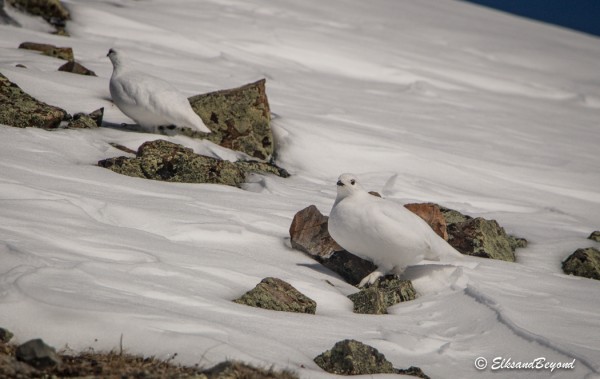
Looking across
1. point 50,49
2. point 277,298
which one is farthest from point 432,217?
point 50,49

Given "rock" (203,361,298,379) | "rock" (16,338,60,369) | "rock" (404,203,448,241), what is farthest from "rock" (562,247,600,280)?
"rock" (16,338,60,369)

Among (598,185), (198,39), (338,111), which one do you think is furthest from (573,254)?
(198,39)

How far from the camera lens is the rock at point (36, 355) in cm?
261

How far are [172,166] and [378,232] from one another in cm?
190

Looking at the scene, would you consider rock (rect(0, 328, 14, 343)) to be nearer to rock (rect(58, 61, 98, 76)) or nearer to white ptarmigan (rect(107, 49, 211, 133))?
white ptarmigan (rect(107, 49, 211, 133))

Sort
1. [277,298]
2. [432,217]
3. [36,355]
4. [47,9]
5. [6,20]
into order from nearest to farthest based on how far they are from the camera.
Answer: [36,355]
[277,298]
[432,217]
[6,20]
[47,9]

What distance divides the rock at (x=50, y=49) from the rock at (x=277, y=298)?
583 centimetres

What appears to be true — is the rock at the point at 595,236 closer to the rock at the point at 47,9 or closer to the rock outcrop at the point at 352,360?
the rock outcrop at the point at 352,360

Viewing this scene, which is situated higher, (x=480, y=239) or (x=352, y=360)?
(x=352, y=360)

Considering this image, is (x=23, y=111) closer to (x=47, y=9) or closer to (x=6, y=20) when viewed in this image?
(x=6, y=20)

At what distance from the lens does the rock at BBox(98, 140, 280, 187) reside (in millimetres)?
5762

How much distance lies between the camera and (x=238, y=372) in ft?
8.84

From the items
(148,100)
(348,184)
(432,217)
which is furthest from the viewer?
(148,100)

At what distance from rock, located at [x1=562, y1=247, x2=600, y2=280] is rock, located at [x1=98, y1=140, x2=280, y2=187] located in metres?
2.44
